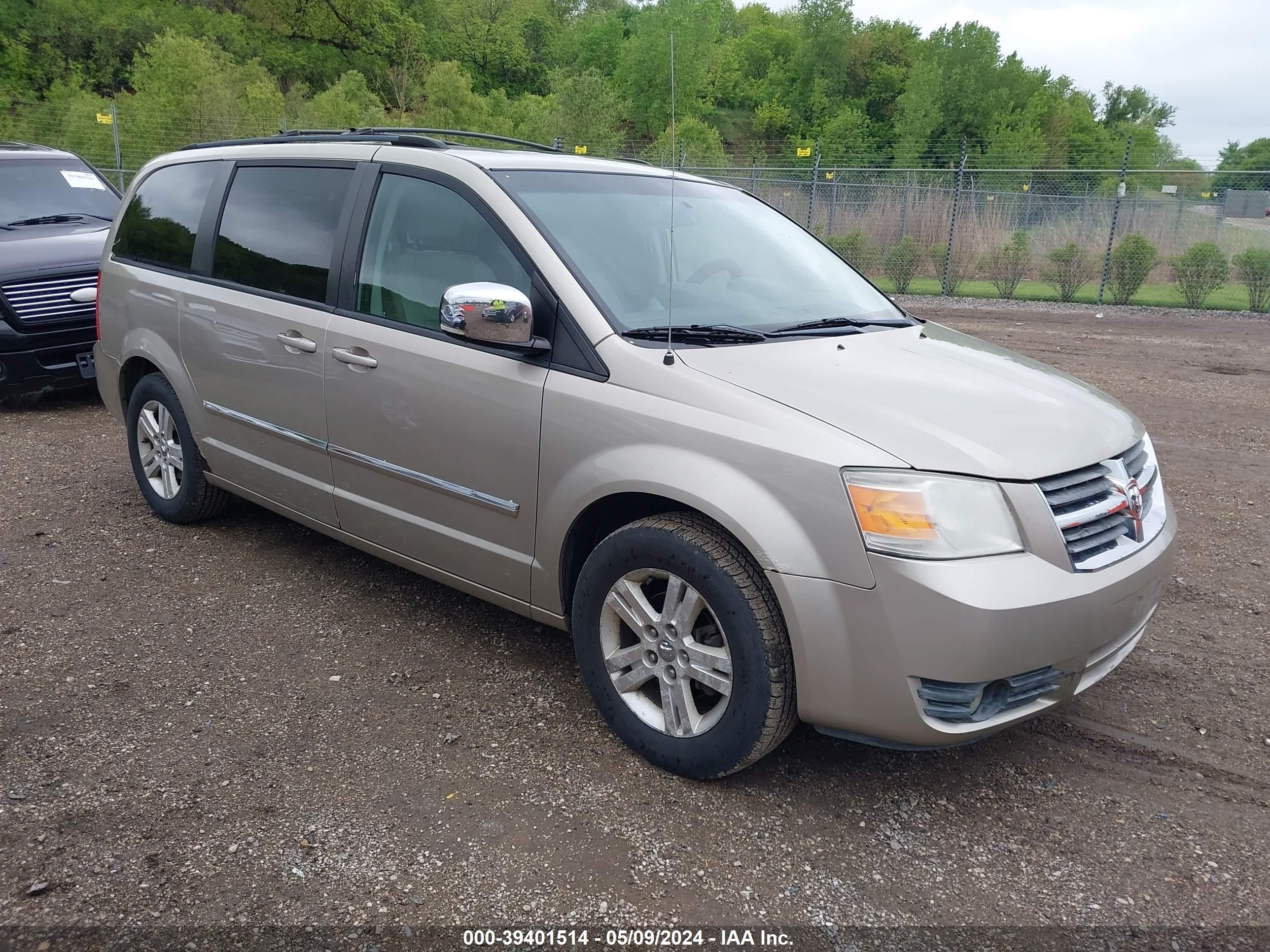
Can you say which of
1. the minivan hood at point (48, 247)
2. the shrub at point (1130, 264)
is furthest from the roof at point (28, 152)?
the shrub at point (1130, 264)

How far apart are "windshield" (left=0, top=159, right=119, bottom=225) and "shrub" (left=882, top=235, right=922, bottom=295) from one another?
48.2 feet

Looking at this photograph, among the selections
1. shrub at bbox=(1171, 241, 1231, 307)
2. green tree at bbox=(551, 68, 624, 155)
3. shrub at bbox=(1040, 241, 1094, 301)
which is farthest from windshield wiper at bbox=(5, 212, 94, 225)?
green tree at bbox=(551, 68, 624, 155)

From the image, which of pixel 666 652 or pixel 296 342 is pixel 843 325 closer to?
pixel 666 652

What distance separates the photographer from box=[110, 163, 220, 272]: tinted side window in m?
4.55

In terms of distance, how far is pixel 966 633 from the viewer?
7.79 feet

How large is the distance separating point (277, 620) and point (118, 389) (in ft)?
6.54

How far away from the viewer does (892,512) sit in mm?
2426

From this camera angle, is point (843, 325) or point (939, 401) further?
point (843, 325)

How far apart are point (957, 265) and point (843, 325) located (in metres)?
17.9

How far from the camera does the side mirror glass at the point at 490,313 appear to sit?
294 centimetres

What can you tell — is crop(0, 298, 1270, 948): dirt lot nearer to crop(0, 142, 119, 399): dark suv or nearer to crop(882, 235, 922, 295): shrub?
crop(0, 142, 119, 399): dark suv

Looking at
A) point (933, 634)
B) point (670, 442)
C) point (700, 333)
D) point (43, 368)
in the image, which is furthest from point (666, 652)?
point (43, 368)

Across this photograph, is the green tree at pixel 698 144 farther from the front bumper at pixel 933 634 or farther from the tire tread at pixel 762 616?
the front bumper at pixel 933 634

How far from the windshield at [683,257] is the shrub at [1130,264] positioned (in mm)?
15901
